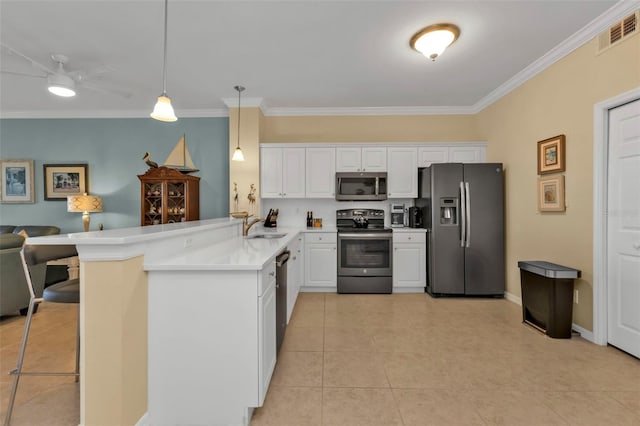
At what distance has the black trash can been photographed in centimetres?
262

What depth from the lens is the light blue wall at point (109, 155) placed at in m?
4.73

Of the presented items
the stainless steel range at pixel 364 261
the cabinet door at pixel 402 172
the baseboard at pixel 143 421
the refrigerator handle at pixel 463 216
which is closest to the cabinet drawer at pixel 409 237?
the stainless steel range at pixel 364 261

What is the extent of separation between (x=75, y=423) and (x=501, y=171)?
4724mm

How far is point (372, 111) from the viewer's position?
461cm

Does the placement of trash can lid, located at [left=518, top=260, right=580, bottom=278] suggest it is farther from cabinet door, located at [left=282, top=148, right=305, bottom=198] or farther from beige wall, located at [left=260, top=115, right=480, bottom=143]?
cabinet door, located at [left=282, top=148, right=305, bottom=198]

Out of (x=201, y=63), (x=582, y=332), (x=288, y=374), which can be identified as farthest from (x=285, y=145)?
(x=582, y=332)

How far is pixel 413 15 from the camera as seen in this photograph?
7.91 ft

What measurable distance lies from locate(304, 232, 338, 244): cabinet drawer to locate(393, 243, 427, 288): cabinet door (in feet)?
2.95

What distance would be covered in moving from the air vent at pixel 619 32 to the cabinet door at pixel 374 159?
7.96 feet

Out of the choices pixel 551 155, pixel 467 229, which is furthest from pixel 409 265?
pixel 551 155

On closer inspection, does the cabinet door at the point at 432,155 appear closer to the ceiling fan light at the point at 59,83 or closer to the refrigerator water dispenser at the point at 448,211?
the refrigerator water dispenser at the point at 448,211

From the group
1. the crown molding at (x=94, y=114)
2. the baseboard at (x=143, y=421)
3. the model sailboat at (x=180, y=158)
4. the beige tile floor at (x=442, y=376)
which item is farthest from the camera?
the crown molding at (x=94, y=114)

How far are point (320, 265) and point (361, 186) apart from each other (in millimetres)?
1354

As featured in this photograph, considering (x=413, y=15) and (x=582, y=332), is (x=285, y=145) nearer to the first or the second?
(x=413, y=15)
